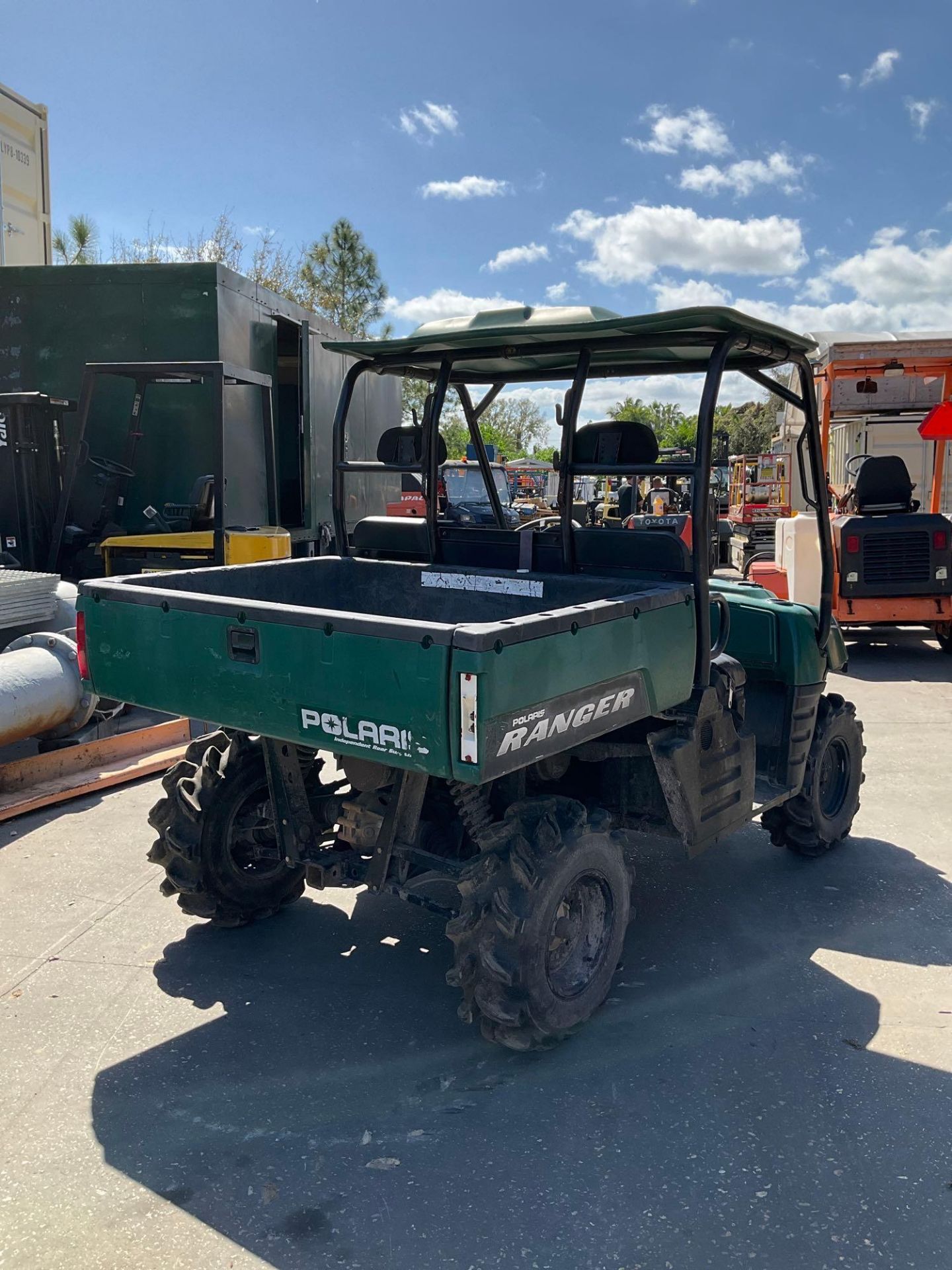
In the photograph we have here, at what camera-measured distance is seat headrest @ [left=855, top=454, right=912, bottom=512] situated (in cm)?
1077

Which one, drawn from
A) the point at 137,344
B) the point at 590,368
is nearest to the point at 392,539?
the point at 590,368

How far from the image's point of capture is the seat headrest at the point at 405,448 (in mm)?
4590

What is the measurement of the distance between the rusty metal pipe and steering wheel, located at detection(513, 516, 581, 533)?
257 centimetres

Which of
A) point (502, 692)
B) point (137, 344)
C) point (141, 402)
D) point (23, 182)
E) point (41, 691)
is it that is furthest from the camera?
point (23, 182)

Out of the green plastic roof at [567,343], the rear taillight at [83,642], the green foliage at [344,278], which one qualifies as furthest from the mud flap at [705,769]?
the green foliage at [344,278]

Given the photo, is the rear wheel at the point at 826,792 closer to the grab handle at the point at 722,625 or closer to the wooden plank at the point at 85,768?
the grab handle at the point at 722,625

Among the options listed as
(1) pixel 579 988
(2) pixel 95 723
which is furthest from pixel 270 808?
(2) pixel 95 723

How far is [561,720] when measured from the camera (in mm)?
3209

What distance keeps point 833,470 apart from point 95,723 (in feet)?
44.5

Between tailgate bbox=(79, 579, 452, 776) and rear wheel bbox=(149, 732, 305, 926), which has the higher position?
tailgate bbox=(79, 579, 452, 776)

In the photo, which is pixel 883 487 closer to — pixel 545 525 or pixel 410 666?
pixel 545 525

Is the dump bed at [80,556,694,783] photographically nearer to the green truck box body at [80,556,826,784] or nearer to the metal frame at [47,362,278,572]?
the green truck box body at [80,556,826,784]

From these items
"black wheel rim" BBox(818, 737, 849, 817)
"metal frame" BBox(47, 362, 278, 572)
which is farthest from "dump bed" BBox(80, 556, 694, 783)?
"metal frame" BBox(47, 362, 278, 572)

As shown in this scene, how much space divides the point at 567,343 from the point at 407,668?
71.8 inches
